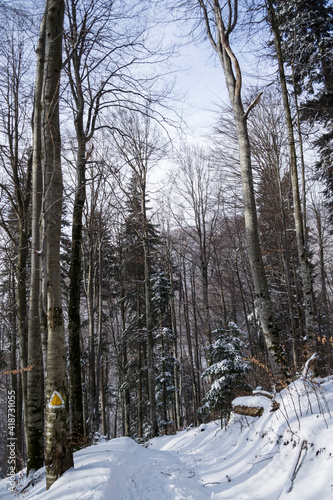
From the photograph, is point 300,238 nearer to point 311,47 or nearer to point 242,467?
point 242,467

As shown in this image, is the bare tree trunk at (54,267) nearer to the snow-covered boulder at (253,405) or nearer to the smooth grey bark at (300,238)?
the snow-covered boulder at (253,405)

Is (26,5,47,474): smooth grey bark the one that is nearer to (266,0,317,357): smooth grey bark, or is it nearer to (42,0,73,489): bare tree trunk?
(42,0,73,489): bare tree trunk

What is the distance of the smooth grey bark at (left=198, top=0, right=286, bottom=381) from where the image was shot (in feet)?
18.3

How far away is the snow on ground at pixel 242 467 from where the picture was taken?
2.80 metres

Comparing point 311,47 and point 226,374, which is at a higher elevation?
point 311,47

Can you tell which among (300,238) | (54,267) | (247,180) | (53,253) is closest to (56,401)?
(54,267)

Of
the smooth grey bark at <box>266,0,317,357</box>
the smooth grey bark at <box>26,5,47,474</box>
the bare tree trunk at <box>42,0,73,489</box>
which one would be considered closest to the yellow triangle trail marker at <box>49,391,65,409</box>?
the bare tree trunk at <box>42,0,73,489</box>

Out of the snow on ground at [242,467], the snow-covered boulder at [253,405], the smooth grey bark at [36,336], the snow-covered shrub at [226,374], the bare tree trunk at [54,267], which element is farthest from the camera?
the snow-covered shrub at [226,374]

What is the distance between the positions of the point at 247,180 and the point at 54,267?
4.48 m

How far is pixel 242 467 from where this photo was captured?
401 centimetres

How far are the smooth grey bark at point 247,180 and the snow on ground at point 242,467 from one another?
1.00 metres

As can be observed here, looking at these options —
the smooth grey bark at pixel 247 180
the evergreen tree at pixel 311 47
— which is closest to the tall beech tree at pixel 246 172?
the smooth grey bark at pixel 247 180

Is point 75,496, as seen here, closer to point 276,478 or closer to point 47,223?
point 276,478

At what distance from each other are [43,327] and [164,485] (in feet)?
8.86
